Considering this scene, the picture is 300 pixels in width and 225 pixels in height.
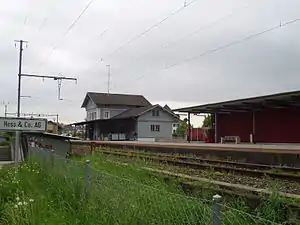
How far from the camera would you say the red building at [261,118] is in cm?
3092

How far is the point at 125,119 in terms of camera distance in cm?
6425

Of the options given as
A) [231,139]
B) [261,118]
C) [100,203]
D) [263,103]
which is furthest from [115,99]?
[100,203]

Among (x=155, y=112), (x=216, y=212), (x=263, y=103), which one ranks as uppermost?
(x=155, y=112)

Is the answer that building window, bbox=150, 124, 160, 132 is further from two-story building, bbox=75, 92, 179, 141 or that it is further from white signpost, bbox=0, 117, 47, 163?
white signpost, bbox=0, 117, 47, 163

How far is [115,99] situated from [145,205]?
2831 inches

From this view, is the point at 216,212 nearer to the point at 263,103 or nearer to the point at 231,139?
the point at 263,103

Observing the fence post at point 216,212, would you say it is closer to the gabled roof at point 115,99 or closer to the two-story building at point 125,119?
the two-story building at point 125,119

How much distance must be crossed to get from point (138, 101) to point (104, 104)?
8.45 m

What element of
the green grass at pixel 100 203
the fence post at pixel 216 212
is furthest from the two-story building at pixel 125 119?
the fence post at pixel 216 212

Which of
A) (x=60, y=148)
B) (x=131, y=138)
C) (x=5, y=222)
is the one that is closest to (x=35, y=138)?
(x=60, y=148)

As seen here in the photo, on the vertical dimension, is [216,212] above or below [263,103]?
below

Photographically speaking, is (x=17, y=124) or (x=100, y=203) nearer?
(x=100, y=203)

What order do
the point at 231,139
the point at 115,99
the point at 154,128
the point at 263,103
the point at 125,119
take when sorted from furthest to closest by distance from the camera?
the point at 115,99 → the point at 154,128 → the point at 125,119 → the point at 231,139 → the point at 263,103

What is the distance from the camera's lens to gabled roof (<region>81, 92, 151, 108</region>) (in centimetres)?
7388
